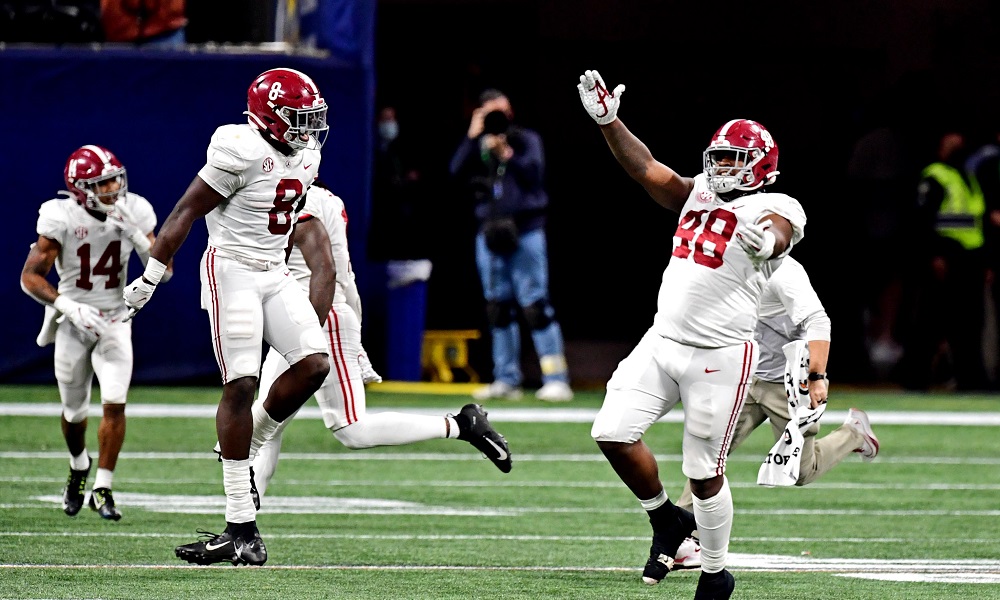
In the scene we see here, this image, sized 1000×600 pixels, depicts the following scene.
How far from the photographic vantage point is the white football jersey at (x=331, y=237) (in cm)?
782

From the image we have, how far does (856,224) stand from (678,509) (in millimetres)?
10587

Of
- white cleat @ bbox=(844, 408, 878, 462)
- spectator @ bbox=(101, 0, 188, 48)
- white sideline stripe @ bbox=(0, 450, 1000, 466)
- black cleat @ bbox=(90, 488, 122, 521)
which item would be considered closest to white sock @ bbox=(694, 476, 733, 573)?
white cleat @ bbox=(844, 408, 878, 462)

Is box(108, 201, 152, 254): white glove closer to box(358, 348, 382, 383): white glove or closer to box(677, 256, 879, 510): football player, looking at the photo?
box(358, 348, 382, 383): white glove

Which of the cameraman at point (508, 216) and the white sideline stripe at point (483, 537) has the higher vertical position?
the cameraman at point (508, 216)

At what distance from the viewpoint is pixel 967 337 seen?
50.0 feet

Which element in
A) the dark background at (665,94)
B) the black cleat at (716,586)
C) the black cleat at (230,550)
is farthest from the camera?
the dark background at (665,94)

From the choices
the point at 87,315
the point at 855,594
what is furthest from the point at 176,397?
the point at 855,594

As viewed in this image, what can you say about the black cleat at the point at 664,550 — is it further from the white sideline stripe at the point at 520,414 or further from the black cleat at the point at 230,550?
the white sideline stripe at the point at 520,414

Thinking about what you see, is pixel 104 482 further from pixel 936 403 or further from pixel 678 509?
pixel 936 403

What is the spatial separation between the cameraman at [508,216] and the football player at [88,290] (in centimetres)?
471

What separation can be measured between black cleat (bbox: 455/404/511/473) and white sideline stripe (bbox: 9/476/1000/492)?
6.51 feet

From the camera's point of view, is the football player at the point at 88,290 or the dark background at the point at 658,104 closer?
the football player at the point at 88,290

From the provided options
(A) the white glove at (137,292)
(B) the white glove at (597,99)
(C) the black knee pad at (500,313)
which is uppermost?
(B) the white glove at (597,99)

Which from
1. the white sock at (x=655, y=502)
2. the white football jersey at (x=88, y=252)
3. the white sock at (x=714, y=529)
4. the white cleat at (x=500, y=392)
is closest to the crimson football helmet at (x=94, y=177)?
the white football jersey at (x=88, y=252)
